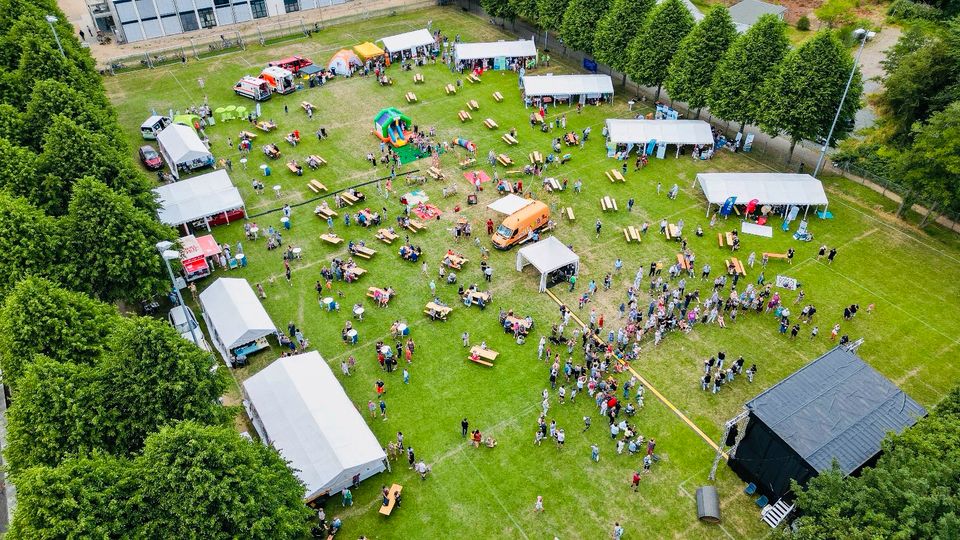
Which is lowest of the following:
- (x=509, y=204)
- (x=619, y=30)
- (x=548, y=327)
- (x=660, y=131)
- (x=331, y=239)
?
(x=548, y=327)

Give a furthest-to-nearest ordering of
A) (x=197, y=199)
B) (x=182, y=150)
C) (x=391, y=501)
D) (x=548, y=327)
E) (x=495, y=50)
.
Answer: (x=495, y=50)
(x=182, y=150)
(x=197, y=199)
(x=548, y=327)
(x=391, y=501)

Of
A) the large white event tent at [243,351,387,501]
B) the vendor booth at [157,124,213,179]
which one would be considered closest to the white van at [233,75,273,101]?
the vendor booth at [157,124,213,179]

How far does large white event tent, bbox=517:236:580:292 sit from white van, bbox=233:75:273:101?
108ft

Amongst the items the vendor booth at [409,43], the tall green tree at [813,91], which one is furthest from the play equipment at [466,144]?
the tall green tree at [813,91]

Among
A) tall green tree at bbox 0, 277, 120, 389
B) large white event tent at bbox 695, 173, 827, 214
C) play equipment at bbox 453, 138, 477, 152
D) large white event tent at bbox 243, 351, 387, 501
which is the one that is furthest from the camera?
play equipment at bbox 453, 138, 477, 152

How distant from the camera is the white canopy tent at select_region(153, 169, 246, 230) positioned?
41188 mm

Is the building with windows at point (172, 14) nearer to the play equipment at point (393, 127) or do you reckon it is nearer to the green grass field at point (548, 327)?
the green grass field at point (548, 327)

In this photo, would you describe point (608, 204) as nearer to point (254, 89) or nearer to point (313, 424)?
point (313, 424)

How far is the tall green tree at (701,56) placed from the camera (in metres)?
48.9

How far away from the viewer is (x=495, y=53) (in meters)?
63.0

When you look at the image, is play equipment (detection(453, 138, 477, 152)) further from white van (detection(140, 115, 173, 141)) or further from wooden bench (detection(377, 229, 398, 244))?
white van (detection(140, 115, 173, 141))

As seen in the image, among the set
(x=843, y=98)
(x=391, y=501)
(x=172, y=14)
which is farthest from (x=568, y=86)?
(x=172, y=14)

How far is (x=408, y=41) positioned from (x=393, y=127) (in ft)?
58.7

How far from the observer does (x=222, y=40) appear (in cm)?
6844
